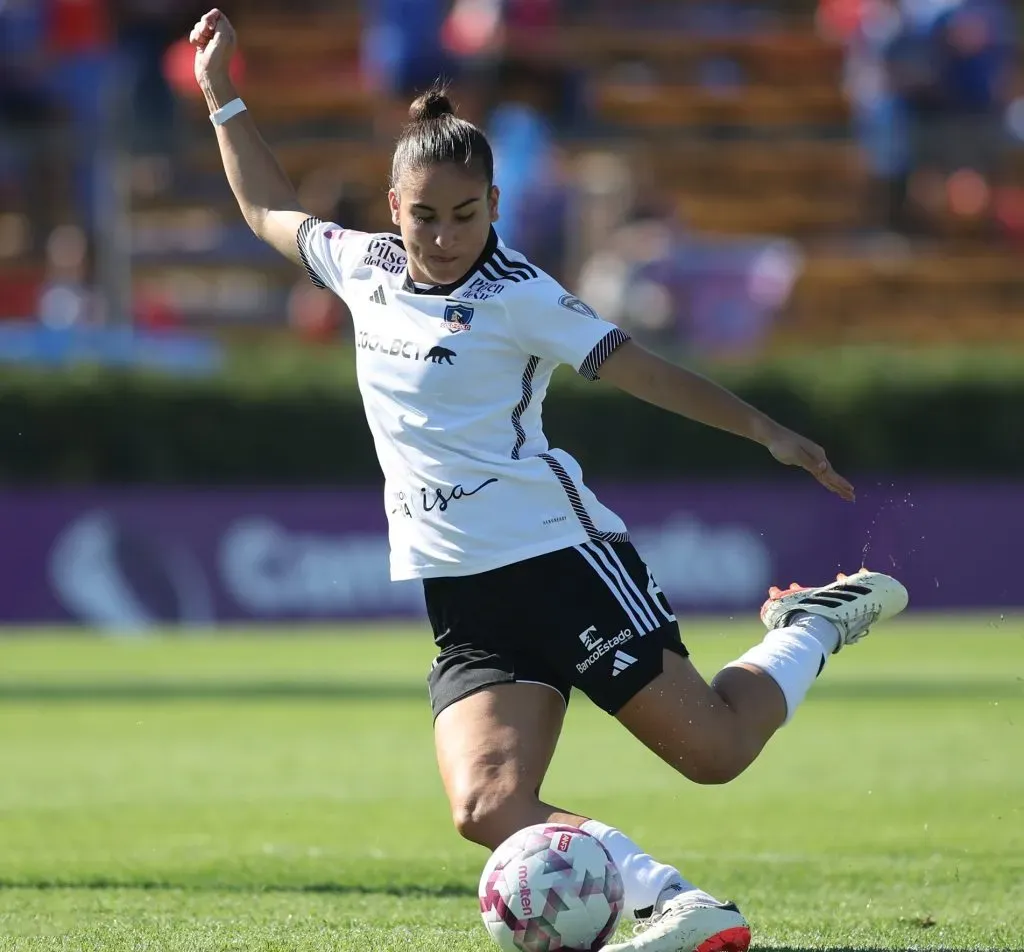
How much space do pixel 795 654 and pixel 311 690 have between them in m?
7.24

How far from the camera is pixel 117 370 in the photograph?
1705 cm

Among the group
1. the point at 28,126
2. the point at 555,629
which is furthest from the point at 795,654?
the point at 28,126

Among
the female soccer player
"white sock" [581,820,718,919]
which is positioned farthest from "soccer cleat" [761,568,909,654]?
"white sock" [581,820,718,919]

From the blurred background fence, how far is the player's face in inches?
356

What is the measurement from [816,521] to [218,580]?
16.3 ft

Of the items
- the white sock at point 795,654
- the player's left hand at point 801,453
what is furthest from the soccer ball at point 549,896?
the player's left hand at point 801,453

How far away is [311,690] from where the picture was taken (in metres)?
13.0

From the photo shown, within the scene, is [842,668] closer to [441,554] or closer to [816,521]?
[816,521]

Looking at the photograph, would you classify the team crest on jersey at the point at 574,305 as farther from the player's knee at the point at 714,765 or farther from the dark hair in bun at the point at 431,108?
the player's knee at the point at 714,765

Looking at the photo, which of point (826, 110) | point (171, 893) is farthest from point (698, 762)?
point (826, 110)

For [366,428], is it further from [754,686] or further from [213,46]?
[754,686]

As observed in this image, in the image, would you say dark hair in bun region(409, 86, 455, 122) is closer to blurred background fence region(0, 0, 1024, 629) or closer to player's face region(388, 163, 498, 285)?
player's face region(388, 163, 498, 285)

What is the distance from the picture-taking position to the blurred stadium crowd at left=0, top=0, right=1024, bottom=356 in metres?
17.4

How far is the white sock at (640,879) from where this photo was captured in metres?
5.23
